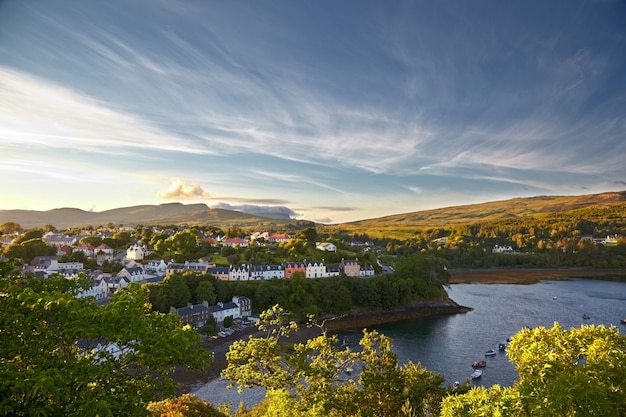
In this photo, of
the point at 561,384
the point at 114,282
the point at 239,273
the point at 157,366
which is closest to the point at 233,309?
the point at 239,273

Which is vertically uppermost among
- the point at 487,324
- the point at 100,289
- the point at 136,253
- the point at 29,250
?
the point at 29,250

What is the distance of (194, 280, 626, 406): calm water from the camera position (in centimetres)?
3188

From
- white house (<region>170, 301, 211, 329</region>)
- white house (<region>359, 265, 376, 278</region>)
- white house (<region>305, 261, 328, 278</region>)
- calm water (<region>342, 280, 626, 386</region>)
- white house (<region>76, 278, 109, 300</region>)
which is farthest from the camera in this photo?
white house (<region>359, 265, 376, 278</region>)

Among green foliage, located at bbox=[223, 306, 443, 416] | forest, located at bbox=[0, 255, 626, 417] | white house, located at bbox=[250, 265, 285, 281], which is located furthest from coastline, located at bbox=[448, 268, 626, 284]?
forest, located at bbox=[0, 255, 626, 417]

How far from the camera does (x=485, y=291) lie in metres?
70.1

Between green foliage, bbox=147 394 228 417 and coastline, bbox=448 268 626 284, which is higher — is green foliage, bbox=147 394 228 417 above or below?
above

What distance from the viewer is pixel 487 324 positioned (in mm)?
47312

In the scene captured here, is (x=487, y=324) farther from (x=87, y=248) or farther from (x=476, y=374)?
(x=87, y=248)

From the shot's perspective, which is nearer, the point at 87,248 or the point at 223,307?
the point at 223,307

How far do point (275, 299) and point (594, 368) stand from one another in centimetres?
4455

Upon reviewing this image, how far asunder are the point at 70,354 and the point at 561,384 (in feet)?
32.7

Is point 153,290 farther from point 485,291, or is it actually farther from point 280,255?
point 485,291

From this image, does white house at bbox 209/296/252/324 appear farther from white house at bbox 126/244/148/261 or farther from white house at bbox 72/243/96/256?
white house at bbox 72/243/96/256

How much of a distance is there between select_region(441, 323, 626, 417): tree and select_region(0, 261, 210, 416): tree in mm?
6309
